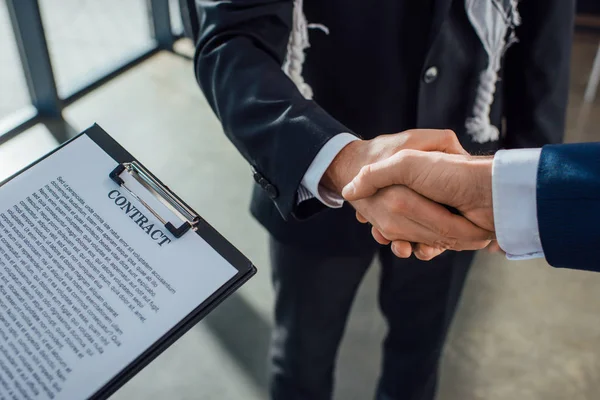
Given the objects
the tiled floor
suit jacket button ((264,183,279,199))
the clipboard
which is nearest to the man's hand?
suit jacket button ((264,183,279,199))

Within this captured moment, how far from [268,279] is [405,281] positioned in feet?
2.37

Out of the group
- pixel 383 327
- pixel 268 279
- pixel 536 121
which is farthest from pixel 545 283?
pixel 536 121

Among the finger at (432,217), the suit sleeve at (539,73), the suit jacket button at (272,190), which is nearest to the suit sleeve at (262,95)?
the suit jacket button at (272,190)

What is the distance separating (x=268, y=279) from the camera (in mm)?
1888

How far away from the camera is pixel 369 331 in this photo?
177 centimetres

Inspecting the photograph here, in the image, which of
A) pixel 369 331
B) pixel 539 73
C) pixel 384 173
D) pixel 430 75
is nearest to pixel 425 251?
pixel 384 173

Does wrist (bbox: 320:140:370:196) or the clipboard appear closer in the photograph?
the clipboard

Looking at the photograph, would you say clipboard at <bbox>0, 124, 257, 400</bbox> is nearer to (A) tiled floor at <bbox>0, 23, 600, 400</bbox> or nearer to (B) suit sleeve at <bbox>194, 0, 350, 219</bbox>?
(B) suit sleeve at <bbox>194, 0, 350, 219</bbox>

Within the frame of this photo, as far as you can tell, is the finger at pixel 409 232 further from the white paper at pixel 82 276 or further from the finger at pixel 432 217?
the white paper at pixel 82 276

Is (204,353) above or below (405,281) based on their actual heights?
above

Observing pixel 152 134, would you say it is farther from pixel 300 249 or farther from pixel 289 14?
pixel 289 14

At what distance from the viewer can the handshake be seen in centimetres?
80

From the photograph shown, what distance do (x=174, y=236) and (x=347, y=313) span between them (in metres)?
0.69

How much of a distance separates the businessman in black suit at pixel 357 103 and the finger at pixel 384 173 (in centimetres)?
2
